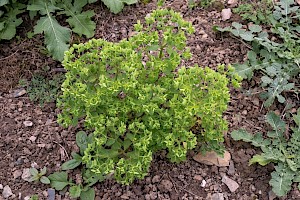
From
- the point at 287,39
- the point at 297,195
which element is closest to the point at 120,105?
the point at 297,195

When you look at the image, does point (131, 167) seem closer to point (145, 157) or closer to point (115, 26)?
point (145, 157)

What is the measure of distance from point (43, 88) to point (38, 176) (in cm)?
87

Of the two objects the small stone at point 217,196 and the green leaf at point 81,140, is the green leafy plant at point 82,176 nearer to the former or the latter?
the green leaf at point 81,140

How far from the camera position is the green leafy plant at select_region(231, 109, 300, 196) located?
11.5ft

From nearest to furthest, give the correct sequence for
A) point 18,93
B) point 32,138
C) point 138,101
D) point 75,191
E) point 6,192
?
point 138,101 → point 75,191 → point 6,192 → point 32,138 → point 18,93

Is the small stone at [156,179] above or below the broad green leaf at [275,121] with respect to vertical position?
below

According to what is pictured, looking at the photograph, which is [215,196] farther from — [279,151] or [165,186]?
[279,151]

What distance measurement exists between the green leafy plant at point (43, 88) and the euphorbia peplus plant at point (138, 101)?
0.83m

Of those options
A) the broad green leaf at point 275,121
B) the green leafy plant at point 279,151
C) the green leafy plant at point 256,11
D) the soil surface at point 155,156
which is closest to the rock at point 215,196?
the soil surface at point 155,156

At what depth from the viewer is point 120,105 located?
308 cm

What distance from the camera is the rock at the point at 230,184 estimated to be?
358cm

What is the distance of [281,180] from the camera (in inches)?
138

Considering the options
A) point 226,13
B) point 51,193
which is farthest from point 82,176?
point 226,13

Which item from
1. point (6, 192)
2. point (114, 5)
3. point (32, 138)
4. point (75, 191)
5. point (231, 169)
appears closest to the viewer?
point (75, 191)
